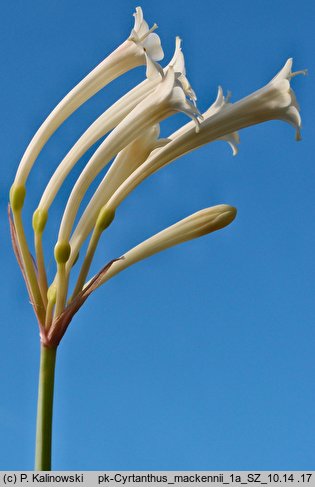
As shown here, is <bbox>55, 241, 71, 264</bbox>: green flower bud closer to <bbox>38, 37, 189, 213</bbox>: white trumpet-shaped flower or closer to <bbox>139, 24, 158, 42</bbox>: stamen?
<bbox>38, 37, 189, 213</bbox>: white trumpet-shaped flower

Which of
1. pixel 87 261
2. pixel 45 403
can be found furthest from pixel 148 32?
pixel 45 403

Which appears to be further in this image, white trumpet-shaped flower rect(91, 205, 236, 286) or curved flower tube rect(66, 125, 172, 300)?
white trumpet-shaped flower rect(91, 205, 236, 286)

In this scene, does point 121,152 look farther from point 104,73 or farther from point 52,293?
point 52,293

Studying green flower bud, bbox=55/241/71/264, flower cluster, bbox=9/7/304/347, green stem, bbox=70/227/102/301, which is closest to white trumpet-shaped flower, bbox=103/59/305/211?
flower cluster, bbox=9/7/304/347

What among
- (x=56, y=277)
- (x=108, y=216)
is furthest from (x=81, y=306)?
(x=108, y=216)

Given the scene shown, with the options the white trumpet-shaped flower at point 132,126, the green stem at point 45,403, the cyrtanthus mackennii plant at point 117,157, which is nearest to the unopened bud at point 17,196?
the cyrtanthus mackennii plant at point 117,157
